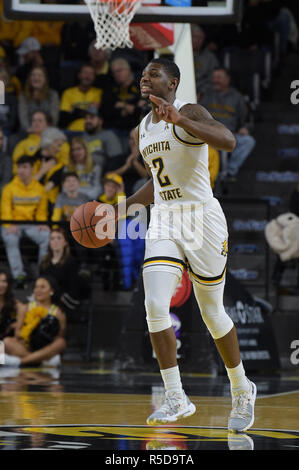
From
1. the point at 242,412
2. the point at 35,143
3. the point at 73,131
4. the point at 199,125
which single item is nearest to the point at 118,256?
the point at 35,143

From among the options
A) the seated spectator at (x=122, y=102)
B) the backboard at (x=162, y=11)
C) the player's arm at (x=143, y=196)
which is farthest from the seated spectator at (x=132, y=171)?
the player's arm at (x=143, y=196)

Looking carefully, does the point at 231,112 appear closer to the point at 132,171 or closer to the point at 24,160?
the point at 132,171

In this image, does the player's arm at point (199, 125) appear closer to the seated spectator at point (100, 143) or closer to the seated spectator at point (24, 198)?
the seated spectator at point (24, 198)

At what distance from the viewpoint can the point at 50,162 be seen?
13.9m

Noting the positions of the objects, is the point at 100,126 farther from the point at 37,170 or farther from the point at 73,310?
the point at 73,310

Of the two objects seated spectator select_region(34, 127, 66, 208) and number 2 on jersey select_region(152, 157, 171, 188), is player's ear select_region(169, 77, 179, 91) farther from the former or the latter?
seated spectator select_region(34, 127, 66, 208)

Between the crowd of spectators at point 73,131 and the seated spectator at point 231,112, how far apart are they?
17mm

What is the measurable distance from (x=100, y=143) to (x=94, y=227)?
25.4 ft

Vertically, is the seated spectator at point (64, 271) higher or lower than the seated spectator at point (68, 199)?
lower

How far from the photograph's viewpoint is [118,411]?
7352 mm

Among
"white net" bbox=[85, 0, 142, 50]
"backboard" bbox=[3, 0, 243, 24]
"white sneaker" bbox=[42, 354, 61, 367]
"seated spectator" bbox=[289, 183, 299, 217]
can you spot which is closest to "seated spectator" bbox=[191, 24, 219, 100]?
"seated spectator" bbox=[289, 183, 299, 217]

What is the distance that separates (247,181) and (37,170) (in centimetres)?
363

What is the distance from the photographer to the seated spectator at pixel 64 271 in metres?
12.3
